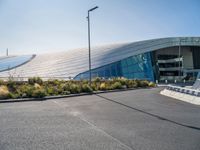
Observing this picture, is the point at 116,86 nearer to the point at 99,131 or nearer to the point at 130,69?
the point at 99,131

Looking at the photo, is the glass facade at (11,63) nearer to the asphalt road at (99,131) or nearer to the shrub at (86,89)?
the shrub at (86,89)

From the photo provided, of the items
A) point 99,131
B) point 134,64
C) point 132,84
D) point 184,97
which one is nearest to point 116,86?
point 132,84

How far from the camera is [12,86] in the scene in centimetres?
1784

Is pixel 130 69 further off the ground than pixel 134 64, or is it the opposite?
pixel 134 64

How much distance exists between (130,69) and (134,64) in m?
1.14

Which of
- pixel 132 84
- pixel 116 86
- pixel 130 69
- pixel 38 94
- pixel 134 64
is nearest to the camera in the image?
pixel 38 94

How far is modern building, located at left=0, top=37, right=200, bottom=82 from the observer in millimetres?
38938

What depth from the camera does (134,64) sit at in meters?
40.1

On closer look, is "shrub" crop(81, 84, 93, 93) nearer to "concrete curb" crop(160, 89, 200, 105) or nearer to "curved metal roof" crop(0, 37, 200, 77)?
"concrete curb" crop(160, 89, 200, 105)

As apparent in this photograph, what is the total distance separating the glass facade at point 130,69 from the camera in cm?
3819

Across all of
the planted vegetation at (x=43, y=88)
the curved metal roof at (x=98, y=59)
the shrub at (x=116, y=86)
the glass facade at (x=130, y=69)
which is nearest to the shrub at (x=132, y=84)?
the planted vegetation at (x=43, y=88)

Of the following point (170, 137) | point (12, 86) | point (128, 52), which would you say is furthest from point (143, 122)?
point (128, 52)

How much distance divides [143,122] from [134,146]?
2631 mm

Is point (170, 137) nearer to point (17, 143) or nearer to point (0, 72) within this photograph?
point (17, 143)
